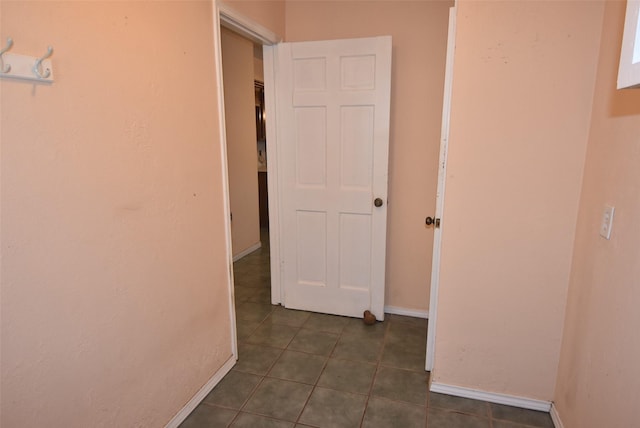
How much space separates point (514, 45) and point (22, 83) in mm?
1825

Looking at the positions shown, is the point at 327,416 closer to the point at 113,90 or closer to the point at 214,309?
the point at 214,309

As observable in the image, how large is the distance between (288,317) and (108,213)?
1.81m

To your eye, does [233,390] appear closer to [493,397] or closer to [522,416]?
[493,397]

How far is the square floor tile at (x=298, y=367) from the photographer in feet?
7.20

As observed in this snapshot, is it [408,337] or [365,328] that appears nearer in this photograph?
[408,337]

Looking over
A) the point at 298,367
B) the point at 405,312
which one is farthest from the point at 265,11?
the point at 405,312

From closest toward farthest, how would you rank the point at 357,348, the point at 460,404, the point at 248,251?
the point at 460,404 < the point at 357,348 < the point at 248,251

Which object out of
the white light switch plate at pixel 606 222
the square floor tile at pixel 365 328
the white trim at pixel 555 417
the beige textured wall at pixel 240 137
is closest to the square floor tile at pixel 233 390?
the square floor tile at pixel 365 328

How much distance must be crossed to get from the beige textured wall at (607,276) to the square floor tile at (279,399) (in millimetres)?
1241

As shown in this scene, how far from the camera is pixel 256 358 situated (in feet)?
7.80

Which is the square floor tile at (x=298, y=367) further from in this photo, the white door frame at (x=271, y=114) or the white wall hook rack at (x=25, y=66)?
the white wall hook rack at (x=25, y=66)

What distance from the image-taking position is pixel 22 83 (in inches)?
41.8

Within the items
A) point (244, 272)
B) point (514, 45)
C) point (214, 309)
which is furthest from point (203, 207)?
point (244, 272)

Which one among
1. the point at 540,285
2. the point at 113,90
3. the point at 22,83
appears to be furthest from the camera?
the point at 540,285
